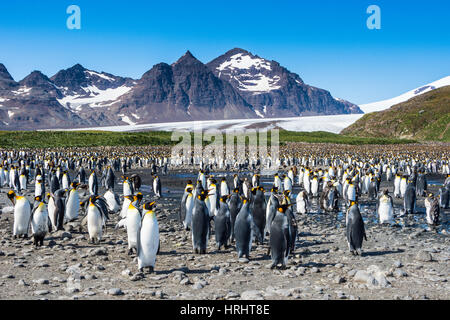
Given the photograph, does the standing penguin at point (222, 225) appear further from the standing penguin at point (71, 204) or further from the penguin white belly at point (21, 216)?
the standing penguin at point (71, 204)

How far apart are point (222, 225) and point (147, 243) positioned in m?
1.91

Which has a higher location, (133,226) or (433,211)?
(133,226)

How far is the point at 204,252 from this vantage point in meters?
7.83

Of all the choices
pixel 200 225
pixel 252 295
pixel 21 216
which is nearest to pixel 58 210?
pixel 21 216

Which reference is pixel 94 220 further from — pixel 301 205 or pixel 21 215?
pixel 301 205

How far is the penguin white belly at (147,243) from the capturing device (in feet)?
21.4

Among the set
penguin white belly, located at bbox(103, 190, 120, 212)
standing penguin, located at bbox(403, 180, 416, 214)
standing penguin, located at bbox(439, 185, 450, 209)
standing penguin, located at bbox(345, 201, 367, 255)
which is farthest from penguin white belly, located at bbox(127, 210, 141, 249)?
standing penguin, located at bbox(439, 185, 450, 209)

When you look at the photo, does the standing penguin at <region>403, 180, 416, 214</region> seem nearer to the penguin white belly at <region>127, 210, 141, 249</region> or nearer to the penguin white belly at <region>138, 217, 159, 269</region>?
the penguin white belly at <region>127, 210, 141, 249</region>

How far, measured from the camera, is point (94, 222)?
838 cm

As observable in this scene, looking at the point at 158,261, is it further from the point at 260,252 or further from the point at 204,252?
the point at 260,252

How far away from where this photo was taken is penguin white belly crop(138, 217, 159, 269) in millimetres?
6520

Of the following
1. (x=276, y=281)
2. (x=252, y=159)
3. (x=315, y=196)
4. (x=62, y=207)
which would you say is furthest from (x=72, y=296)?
(x=252, y=159)

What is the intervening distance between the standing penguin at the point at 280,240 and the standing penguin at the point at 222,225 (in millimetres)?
1365

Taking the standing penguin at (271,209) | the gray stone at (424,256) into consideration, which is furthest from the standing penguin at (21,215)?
the gray stone at (424,256)
